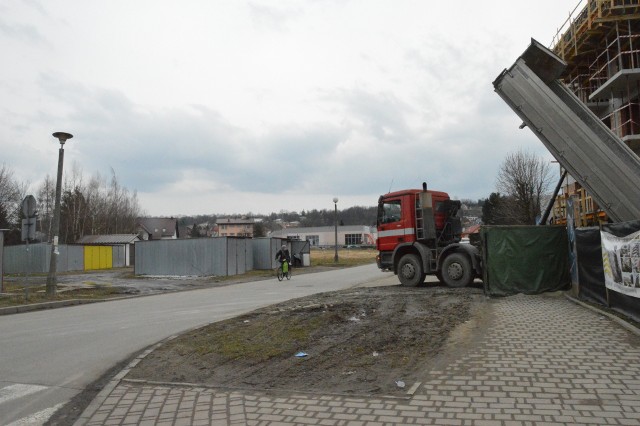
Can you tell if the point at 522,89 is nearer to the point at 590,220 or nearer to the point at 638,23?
the point at 590,220

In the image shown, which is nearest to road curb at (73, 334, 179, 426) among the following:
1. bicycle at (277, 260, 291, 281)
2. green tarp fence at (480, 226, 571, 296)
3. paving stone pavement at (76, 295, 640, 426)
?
paving stone pavement at (76, 295, 640, 426)

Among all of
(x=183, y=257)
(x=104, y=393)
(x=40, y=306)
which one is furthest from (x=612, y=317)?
(x=183, y=257)

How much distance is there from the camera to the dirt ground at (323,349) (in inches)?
220

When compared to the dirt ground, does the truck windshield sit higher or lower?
higher

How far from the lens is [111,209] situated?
252 ft

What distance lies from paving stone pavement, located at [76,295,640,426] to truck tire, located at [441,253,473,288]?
848 cm

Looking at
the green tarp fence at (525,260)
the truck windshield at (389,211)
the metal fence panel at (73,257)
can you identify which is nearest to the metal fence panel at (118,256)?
the metal fence panel at (73,257)

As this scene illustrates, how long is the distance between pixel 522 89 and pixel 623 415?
9.70 m

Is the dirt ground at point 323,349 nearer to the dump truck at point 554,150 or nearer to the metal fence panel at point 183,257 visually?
the dump truck at point 554,150

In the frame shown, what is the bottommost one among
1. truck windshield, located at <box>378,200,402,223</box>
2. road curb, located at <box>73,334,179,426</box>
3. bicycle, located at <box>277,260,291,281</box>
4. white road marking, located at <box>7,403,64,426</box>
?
white road marking, located at <box>7,403,64,426</box>

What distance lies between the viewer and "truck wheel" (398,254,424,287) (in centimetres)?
1596

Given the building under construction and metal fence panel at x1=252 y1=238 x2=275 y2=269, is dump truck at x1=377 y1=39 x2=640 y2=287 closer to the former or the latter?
the building under construction

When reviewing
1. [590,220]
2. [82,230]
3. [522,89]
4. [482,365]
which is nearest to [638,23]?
[590,220]

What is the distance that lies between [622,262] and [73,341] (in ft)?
31.3
